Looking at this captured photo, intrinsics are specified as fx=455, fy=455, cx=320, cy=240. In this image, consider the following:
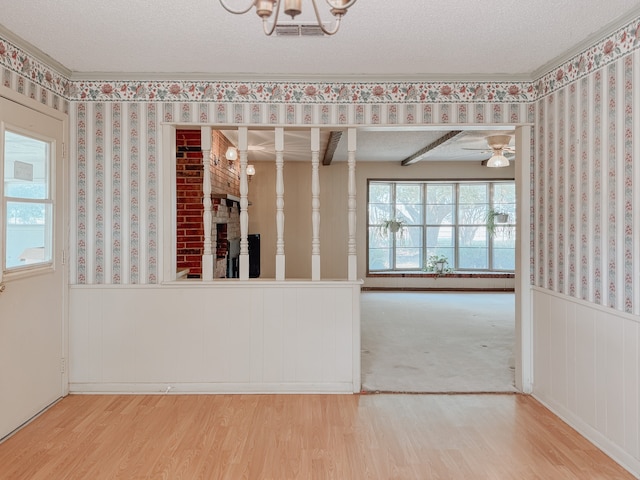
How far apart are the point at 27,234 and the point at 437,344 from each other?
13.0ft

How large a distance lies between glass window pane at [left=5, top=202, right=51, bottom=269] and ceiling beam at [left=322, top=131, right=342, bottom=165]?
10.6ft

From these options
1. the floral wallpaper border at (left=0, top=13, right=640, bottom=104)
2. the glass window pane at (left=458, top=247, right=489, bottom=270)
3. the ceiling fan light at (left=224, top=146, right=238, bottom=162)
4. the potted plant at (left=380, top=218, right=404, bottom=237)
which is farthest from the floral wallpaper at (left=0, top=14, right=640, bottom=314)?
the glass window pane at (left=458, top=247, right=489, bottom=270)

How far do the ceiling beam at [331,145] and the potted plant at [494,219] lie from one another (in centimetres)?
338

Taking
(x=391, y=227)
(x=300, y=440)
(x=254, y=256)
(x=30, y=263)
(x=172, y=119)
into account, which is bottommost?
(x=300, y=440)

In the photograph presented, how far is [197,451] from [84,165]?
7.42ft

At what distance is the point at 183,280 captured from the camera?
11.7ft

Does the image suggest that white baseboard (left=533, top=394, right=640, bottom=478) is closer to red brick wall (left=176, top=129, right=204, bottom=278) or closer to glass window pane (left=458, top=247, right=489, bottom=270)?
red brick wall (left=176, top=129, right=204, bottom=278)

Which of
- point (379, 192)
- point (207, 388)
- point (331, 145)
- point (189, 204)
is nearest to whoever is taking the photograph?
point (207, 388)

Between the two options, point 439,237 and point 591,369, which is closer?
point 591,369

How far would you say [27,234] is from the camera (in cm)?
296

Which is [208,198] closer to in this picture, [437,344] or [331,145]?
[437,344]

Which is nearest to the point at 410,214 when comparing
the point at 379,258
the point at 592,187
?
the point at 379,258

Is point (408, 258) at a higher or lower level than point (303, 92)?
lower

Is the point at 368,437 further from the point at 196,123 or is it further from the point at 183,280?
the point at 196,123
